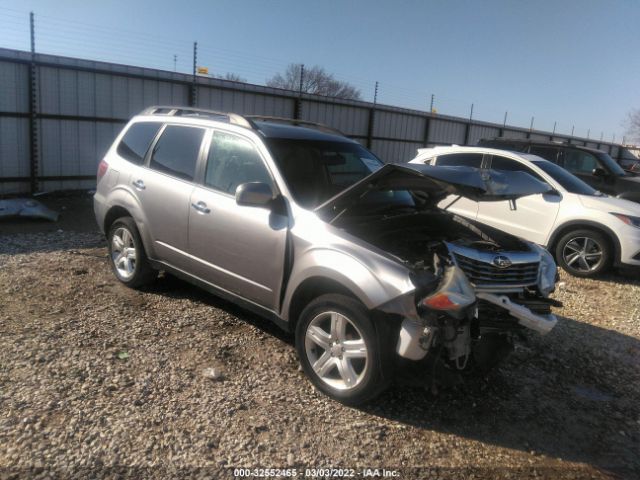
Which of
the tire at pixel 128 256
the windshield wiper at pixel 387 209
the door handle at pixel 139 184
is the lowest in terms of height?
the tire at pixel 128 256

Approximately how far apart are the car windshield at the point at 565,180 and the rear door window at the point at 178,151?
17.3 feet

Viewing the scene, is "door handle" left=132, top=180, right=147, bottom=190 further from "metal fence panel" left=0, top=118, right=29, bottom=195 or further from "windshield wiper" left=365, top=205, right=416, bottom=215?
"metal fence panel" left=0, top=118, right=29, bottom=195

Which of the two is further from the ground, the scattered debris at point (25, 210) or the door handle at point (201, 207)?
the door handle at point (201, 207)

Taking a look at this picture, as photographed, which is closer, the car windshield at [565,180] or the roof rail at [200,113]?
the roof rail at [200,113]

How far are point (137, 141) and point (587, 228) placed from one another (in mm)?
5805

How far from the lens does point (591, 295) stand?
6418 mm

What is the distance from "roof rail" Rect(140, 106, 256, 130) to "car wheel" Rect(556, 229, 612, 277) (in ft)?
16.2

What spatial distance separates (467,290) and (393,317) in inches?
18.5

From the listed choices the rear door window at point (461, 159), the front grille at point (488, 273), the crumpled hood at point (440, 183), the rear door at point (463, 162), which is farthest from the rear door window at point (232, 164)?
the rear door window at point (461, 159)

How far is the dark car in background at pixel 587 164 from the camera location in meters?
9.62

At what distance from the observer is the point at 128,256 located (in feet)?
17.5

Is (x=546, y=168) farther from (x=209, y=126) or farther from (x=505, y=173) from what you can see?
(x=209, y=126)

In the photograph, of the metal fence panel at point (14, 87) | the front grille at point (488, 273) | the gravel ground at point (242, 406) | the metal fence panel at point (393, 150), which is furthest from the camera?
the metal fence panel at point (393, 150)

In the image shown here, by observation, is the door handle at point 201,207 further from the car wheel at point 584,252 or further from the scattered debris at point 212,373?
the car wheel at point 584,252
